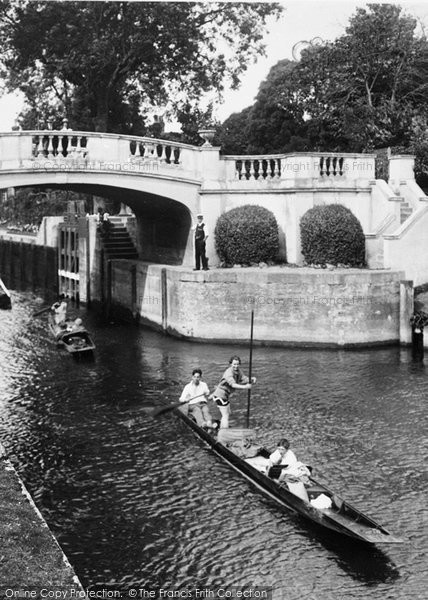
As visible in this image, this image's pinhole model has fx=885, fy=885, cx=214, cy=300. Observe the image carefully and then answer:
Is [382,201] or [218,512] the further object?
[382,201]

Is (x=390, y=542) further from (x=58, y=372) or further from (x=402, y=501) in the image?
(x=58, y=372)

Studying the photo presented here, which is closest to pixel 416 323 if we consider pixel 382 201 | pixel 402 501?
pixel 382 201

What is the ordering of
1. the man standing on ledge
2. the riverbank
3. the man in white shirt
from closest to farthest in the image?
the riverbank < the man in white shirt < the man standing on ledge

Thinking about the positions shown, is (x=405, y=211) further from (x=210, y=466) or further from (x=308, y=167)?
(x=210, y=466)

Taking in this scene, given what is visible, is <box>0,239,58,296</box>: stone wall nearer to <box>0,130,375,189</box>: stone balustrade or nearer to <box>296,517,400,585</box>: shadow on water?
<box>0,130,375,189</box>: stone balustrade

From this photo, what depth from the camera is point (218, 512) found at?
16781mm

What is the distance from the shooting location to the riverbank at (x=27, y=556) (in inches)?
456

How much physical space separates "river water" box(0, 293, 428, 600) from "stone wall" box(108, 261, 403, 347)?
872 mm

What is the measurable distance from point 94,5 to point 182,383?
79.9ft

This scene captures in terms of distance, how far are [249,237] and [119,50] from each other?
676 inches

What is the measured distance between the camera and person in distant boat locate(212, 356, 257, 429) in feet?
70.5

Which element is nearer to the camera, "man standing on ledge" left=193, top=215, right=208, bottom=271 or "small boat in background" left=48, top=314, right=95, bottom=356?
"small boat in background" left=48, top=314, right=95, bottom=356

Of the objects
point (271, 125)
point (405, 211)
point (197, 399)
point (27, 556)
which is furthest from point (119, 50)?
point (27, 556)

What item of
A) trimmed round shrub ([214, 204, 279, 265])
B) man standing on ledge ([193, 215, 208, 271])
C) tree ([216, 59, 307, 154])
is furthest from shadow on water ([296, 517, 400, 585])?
tree ([216, 59, 307, 154])
